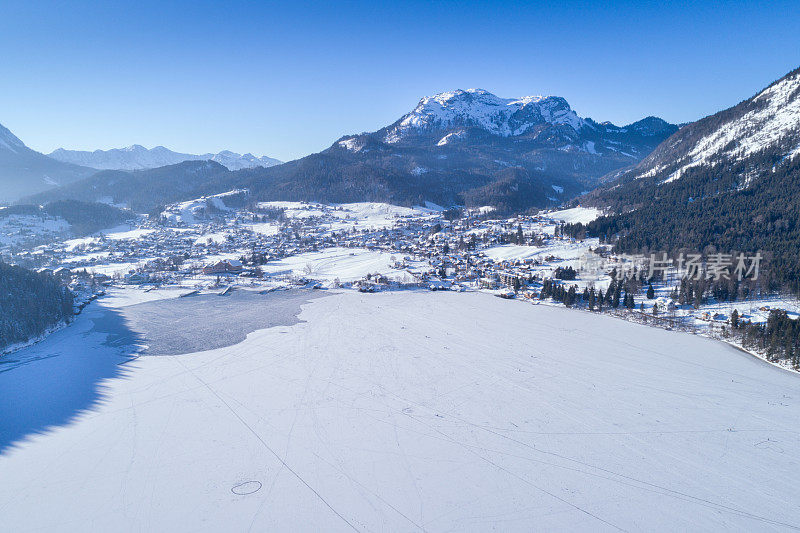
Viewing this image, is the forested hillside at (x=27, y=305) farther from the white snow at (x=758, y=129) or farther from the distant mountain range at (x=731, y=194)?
the white snow at (x=758, y=129)

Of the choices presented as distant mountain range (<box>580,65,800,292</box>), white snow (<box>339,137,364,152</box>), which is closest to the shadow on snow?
distant mountain range (<box>580,65,800,292</box>)

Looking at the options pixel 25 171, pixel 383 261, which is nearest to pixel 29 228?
pixel 383 261

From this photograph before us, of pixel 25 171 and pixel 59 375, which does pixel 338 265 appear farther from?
pixel 25 171

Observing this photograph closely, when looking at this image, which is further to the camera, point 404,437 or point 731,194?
point 731,194

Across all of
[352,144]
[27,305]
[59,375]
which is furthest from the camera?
[352,144]

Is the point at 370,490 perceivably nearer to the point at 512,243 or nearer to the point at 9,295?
the point at 9,295

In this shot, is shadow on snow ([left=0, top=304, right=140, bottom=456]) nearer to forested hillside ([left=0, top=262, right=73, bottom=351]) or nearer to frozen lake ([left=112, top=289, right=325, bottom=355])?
forested hillside ([left=0, top=262, right=73, bottom=351])

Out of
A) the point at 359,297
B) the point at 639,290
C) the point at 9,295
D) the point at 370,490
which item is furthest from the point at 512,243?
the point at 9,295
